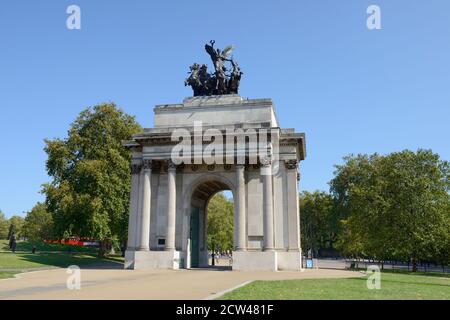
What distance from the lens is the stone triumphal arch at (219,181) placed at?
1262 inches

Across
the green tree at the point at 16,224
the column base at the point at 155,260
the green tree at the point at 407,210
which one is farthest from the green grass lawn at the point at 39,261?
the green tree at the point at 16,224

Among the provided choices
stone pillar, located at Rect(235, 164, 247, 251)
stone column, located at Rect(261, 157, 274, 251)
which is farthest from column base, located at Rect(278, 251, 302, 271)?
stone pillar, located at Rect(235, 164, 247, 251)

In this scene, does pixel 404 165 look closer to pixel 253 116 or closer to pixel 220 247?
pixel 253 116

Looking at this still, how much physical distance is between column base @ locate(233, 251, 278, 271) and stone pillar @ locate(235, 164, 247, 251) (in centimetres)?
68

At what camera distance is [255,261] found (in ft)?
101

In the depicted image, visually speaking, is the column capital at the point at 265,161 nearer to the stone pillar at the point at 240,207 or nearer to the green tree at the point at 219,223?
the stone pillar at the point at 240,207

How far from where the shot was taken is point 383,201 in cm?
4472

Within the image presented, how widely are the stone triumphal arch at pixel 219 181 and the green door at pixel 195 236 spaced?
0.30 ft

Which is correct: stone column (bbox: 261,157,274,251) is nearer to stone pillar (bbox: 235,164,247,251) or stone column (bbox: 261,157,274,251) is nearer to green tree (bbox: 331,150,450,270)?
stone pillar (bbox: 235,164,247,251)

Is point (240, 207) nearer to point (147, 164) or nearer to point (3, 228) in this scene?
point (147, 164)

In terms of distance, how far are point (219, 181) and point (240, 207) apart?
4.20 metres

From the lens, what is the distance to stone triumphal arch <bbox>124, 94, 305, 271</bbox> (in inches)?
1262

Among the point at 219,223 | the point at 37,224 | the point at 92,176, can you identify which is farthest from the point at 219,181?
the point at 37,224
